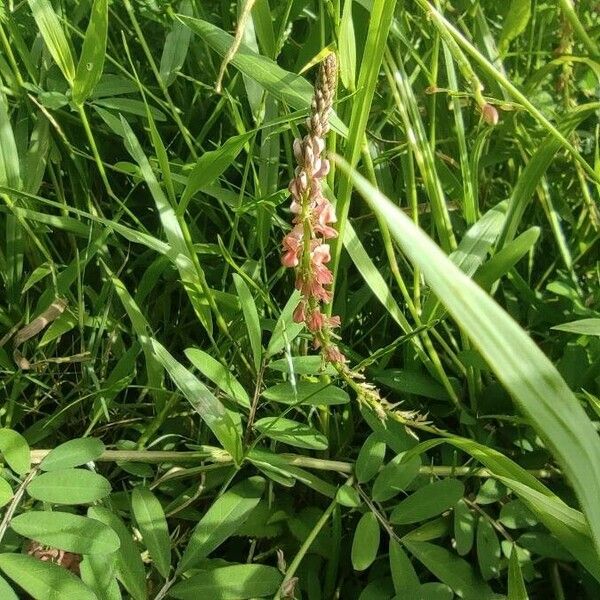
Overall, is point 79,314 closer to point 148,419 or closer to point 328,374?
point 148,419

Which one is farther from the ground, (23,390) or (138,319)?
(138,319)

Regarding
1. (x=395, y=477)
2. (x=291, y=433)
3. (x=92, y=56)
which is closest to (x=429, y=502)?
(x=395, y=477)

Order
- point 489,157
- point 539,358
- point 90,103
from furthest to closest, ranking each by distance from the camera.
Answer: point 489,157 < point 90,103 < point 539,358

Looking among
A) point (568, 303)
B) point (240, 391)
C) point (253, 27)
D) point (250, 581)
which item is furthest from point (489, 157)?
point (250, 581)

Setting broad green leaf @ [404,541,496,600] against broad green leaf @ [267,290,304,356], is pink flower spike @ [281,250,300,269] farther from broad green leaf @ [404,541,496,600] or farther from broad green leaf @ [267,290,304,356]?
broad green leaf @ [404,541,496,600]

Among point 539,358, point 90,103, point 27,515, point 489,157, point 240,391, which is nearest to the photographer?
point 539,358

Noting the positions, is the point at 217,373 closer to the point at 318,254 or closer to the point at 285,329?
the point at 285,329
